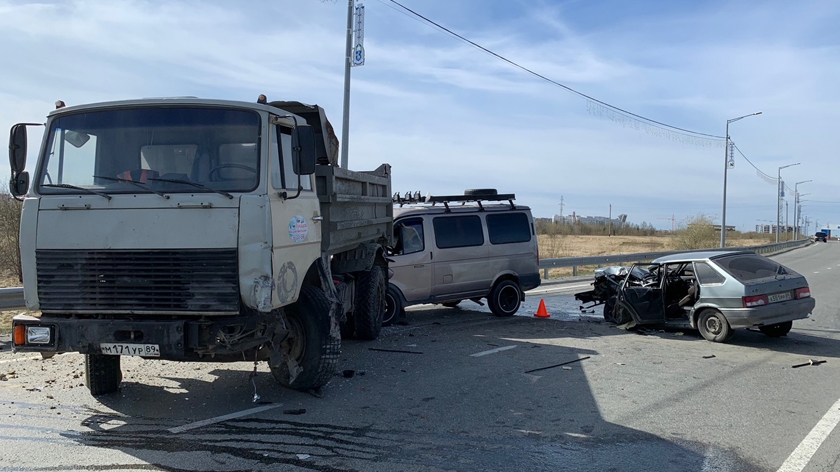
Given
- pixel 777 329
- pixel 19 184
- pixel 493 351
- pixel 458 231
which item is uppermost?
pixel 19 184

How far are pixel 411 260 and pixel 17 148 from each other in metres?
6.73

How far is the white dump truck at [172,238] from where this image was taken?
533cm

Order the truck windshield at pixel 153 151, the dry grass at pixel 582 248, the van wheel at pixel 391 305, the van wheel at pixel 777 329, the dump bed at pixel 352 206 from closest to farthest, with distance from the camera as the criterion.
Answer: the truck windshield at pixel 153 151, the dump bed at pixel 352 206, the van wheel at pixel 777 329, the van wheel at pixel 391 305, the dry grass at pixel 582 248

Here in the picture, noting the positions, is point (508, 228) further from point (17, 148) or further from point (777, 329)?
point (17, 148)

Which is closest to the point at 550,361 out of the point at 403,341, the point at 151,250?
the point at 403,341

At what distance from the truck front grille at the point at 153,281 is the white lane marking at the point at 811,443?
4.29 m

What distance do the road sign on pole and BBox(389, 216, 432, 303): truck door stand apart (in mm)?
5478

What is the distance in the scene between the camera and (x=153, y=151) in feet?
18.7

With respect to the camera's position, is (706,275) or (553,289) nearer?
(706,275)

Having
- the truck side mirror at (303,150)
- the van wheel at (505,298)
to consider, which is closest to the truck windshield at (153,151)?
the truck side mirror at (303,150)

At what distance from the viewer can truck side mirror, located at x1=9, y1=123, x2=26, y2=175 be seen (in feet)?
18.9

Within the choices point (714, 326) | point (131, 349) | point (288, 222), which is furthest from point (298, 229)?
point (714, 326)

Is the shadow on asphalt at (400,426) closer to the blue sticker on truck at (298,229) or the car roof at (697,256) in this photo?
the blue sticker on truck at (298,229)

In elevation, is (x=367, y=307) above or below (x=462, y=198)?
below
